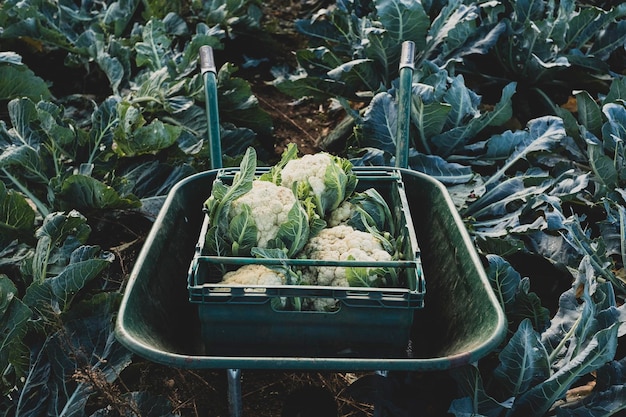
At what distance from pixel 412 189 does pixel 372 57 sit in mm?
1692

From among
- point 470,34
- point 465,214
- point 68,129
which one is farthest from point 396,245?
point 470,34

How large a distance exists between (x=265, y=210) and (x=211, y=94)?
0.46 metres

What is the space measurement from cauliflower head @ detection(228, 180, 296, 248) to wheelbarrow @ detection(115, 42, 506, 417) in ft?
0.69

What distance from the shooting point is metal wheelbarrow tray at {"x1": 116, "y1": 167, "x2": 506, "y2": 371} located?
137 centimetres

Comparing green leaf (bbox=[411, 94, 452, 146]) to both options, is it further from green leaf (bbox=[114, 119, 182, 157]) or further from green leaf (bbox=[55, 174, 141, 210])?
green leaf (bbox=[55, 174, 141, 210])

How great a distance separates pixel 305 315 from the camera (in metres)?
1.58

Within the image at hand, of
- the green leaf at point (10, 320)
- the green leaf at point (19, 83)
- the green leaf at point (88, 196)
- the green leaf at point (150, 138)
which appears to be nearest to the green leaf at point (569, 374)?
the green leaf at point (10, 320)

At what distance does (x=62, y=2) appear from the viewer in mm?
4445

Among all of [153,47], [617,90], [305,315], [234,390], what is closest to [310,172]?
[305,315]

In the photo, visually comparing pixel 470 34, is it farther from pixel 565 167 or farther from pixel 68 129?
pixel 68 129

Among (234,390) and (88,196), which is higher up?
(234,390)

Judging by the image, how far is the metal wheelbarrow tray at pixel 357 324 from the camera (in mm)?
1366

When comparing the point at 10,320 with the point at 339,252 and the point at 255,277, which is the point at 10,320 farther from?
the point at 339,252

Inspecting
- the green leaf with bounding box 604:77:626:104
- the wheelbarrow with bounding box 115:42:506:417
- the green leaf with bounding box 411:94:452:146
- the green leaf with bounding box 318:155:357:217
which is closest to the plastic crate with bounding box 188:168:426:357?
the wheelbarrow with bounding box 115:42:506:417
